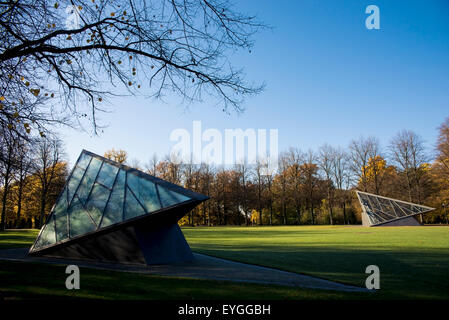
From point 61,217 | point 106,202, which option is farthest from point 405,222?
point 61,217

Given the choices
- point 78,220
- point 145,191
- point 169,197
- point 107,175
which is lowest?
point 78,220

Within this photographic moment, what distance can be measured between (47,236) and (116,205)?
12.8 feet

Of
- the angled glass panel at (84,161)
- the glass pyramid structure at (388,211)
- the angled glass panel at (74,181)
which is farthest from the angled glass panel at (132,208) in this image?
the glass pyramid structure at (388,211)

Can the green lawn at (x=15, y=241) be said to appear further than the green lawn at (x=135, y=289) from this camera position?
Yes

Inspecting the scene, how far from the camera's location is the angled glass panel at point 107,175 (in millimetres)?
10398

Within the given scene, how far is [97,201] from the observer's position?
10102 mm

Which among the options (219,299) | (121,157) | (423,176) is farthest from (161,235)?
(423,176)

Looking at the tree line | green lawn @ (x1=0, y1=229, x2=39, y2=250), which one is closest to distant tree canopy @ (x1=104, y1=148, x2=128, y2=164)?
the tree line

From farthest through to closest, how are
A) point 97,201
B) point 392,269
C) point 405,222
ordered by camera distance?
point 405,222
point 97,201
point 392,269

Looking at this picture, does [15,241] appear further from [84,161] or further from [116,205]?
[116,205]

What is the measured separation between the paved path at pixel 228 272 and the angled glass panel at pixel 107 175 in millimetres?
2909

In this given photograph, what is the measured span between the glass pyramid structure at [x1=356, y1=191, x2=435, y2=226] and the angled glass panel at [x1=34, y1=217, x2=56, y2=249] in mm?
37831

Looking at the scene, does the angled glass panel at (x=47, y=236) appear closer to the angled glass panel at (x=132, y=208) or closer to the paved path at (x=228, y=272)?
the paved path at (x=228, y=272)

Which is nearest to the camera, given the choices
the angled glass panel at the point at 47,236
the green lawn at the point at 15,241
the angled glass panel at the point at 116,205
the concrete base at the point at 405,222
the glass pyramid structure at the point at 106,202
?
the glass pyramid structure at the point at 106,202
